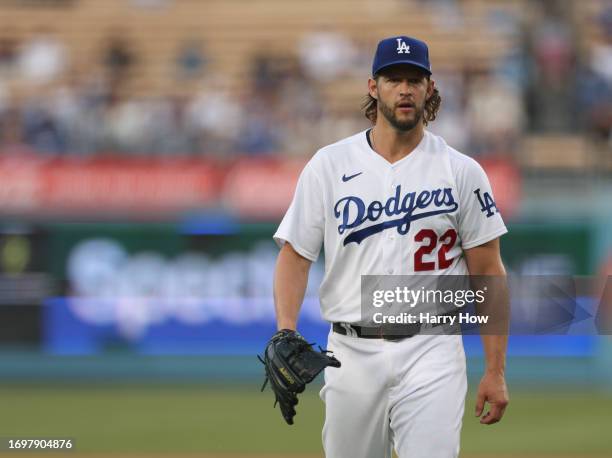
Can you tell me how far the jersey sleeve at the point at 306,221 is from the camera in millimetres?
4703

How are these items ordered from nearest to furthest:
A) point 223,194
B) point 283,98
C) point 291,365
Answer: point 291,365 → point 223,194 → point 283,98

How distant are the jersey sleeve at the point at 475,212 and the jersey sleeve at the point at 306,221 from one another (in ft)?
1.80

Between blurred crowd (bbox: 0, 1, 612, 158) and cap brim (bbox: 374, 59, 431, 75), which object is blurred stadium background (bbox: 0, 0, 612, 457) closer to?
blurred crowd (bbox: 0, 1, 612, 158)

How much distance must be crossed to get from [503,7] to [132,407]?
8.72 m

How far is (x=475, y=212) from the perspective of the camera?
4.66 meters

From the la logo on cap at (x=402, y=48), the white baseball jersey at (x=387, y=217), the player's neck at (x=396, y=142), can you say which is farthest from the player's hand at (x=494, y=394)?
the la logo on cap at (x=402, y=48)

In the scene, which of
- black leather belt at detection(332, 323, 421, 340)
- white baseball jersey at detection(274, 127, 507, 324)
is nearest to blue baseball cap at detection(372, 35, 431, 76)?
white baseball jersey at detection(274, 127, 507, 324)

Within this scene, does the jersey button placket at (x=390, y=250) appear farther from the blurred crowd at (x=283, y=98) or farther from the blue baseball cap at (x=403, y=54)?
the blurred crowd at (x=283, y=98)

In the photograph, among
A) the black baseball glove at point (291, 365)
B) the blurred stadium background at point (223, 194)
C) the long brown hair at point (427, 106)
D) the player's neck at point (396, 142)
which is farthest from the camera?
the blurred stadium background at point (223, 194)

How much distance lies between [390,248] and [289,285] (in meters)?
0.42

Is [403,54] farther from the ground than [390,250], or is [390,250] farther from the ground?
[403,54]

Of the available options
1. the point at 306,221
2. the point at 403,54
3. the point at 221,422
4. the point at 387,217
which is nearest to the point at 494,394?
the point at 387,217

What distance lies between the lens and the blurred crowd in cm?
1462

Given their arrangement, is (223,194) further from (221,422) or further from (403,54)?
(403,54)
